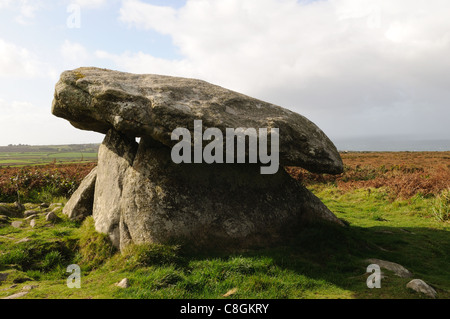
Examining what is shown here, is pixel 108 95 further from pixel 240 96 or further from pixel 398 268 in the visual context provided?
pixel 398 268

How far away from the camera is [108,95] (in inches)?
335

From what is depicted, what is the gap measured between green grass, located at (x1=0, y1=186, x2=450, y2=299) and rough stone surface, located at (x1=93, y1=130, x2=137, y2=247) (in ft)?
1.28

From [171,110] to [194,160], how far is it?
5.66ft

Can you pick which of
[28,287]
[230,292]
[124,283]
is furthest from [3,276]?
[230,292]

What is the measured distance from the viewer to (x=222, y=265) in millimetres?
7414

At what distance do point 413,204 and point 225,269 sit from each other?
1341 cm

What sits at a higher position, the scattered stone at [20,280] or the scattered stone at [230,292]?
the scattered stone at [230,292]

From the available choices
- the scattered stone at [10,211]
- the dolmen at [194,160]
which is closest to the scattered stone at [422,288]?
the dolmen at [194,160]

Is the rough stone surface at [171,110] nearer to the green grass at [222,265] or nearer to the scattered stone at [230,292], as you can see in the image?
the green grass at [222,265]

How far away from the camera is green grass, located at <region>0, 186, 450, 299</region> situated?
6.45 metres

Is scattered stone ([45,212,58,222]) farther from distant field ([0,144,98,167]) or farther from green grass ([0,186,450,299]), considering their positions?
distant field ([0,144,98,167])

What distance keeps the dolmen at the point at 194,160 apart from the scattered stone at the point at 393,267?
7.50ft

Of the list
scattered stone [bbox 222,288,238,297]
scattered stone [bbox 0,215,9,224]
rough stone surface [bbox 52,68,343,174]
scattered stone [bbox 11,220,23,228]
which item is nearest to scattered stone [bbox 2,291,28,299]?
scattered stone [bbox 222,288,238,297]

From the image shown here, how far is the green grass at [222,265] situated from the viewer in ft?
21.2
